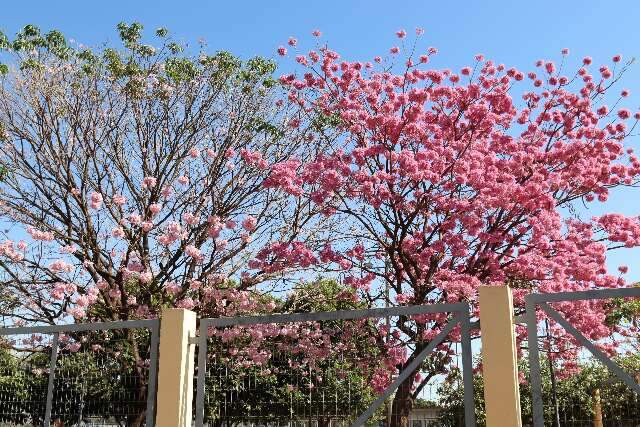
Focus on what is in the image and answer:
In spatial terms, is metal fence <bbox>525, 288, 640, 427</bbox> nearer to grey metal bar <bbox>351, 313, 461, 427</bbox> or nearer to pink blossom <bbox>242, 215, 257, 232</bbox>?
grey metal bar <bbox>351, 313, 461, 427</bbox>

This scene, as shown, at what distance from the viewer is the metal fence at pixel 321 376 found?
204 inches

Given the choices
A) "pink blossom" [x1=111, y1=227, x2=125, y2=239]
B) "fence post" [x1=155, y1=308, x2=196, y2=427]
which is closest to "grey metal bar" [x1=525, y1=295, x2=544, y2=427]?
"fence post" [x1=155, y1=308, x2=196, y2=427]

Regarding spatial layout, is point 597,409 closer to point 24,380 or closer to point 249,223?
point 24,380

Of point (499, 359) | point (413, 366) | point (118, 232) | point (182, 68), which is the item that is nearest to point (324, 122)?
point (182, 68)

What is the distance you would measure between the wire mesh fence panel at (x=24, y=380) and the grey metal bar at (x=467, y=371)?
12.4 ft

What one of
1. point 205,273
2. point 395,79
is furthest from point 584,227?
point 205,273

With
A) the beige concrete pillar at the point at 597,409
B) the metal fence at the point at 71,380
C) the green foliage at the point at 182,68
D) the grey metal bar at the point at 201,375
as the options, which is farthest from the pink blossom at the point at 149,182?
the beige concrete pillar at the point at 597,409

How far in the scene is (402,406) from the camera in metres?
5.60

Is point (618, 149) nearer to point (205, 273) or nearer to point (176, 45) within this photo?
point (205, 273)

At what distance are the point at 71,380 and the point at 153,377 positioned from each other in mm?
1170

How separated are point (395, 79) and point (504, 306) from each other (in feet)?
18.8

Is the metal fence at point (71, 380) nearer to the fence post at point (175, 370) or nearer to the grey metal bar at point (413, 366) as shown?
the fence post at point (175, 370)

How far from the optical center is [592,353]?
482 cm

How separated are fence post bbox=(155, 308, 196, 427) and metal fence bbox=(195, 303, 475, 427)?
0.42 feet
